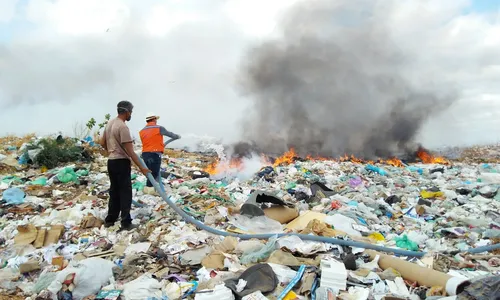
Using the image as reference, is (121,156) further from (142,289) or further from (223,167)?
(223,167)

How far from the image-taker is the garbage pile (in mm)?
2783

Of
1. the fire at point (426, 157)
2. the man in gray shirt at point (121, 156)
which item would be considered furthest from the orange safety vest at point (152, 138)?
the fire at point (426, 157)

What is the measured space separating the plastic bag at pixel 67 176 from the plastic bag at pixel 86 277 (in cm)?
484

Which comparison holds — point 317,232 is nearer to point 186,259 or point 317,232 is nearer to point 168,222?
point 186,259

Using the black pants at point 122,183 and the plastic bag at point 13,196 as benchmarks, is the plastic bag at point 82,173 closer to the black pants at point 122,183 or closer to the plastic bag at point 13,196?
the plastic bag at point 13,196

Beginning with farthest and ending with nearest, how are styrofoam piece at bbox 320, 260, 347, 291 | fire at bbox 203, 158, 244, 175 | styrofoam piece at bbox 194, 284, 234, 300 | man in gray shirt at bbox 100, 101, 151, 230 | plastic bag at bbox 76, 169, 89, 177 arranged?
fire at bbox 203, 158, 244, 175
plastic bag at bbox 76, 169, 89, 177
man in gray shirt at bbox 100, 101, 151, 230
styrofoam piece at bbox 320, 260, 347, 291
styrofoam piece at bbox 194, 284, 234, 300

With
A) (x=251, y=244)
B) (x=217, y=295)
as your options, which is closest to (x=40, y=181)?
(x=251, y=244)

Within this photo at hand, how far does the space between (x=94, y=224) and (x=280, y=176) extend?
5.34 meters

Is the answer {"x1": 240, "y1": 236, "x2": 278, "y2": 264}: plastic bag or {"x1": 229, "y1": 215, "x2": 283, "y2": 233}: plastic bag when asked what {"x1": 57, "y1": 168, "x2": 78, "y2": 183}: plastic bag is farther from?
{"x1": 240, "y1": 236, "x2": 278, "y2": 264}: plastic bag

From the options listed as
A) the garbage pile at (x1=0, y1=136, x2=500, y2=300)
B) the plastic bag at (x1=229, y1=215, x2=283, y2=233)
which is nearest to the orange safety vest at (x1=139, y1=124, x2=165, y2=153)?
the garbage pile at (x1=0, y1=136, x2=500, y2=300)

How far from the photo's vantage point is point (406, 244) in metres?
4.01

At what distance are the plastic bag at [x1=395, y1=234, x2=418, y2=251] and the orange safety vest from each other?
409 centimetres

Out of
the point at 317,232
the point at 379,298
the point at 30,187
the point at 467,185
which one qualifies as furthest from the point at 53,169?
the point at 467,185

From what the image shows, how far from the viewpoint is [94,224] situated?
462cm
